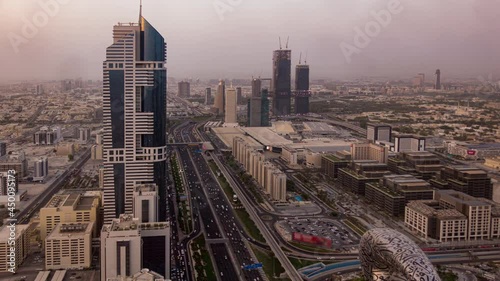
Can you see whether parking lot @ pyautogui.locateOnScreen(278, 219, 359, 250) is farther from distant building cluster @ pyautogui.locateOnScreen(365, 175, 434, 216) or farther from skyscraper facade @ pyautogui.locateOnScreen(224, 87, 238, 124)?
skyscraper facade @ pyautogui.locateOnScreen(224, 87, 238, 124)

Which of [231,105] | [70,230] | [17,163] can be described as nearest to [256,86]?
[231,105]

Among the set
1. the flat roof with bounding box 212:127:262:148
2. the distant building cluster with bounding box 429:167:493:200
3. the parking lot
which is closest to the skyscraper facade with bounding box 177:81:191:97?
the flat roof with bounding box 212:127:262:148

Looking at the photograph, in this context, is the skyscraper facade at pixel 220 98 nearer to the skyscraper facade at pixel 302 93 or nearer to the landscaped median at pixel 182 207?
the skyscraper facade at pixel 302 93

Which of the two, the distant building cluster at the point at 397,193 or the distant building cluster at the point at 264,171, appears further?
the distant building cluster at the point at 264,171

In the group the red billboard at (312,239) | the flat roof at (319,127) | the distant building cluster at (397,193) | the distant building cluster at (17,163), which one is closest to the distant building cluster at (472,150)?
the distant building cluster at (397,193)

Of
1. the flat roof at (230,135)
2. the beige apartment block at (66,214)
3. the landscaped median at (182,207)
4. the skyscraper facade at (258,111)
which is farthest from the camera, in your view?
the skyscraper facade at (258,111)

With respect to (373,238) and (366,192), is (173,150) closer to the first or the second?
(366,192)

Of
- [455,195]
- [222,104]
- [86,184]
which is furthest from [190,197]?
[222,104]
